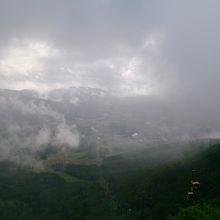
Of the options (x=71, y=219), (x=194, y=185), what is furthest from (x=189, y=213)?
(x=71, y=219)

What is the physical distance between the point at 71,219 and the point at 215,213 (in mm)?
88565

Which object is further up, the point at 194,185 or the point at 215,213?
the point at 194,185

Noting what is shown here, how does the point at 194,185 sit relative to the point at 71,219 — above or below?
above

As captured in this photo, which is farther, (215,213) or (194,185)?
(215,213)

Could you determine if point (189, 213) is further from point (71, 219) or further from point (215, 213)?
point (71, 219)

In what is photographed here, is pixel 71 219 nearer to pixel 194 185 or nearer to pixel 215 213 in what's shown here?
pixel 215 213

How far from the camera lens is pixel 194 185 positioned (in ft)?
227

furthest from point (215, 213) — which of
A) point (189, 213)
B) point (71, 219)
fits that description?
point (71, 219)

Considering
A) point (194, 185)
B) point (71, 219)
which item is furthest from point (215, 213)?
point (71, 219)

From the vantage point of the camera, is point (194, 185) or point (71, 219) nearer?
point (194, 185)

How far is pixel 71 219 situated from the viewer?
192375 millimetres

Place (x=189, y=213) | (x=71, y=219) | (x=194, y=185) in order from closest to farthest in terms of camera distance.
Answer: (x=194, y=185), (x=189, y=213), (x=71, y=219)

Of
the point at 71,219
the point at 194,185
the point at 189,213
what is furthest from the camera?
the point at 71,219

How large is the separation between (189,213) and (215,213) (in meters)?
10.7
